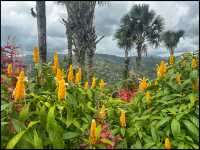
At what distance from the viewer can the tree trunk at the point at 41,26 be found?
38.8ft

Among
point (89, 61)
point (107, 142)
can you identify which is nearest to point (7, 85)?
point (107, 142)

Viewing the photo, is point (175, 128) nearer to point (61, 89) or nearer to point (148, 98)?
point (148, 98)

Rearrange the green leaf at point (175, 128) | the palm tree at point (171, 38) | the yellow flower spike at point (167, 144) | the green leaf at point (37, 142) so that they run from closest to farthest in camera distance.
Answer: the green leaf at point (37, 142), the yellow flower spike at point (167, 144), the green leaf at point (175, 128), the palm tree at point (171, 38)

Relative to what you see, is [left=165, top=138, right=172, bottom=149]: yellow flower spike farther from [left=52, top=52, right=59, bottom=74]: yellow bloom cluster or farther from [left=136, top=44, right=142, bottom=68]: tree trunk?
[left=136, top=44, right=142, bottom=68]: tree trunk

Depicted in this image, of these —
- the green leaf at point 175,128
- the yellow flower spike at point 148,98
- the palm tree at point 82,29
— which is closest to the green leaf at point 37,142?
the green leaf at point 175,128

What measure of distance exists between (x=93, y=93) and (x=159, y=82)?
2.89ft

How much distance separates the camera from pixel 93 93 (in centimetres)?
508

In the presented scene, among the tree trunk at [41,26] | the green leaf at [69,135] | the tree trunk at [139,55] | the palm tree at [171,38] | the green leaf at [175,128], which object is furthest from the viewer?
the palm tree at [171,38]

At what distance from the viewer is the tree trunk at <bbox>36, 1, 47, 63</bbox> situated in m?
11.8

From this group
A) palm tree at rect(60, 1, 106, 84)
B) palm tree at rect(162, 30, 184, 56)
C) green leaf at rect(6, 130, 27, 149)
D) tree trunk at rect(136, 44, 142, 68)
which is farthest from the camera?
palm tree at rect(162, 30, 184, 56)

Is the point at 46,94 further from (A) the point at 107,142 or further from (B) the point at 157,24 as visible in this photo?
(B) the point at 157,24

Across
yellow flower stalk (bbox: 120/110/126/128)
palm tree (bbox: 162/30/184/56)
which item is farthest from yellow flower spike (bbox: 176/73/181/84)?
palm tree (bbox: 162/30/184/56)

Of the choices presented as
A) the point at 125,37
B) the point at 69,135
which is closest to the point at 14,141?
the point at 69,135

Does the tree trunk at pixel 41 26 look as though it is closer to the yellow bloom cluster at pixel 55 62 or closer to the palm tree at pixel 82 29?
the palm tree at pixel 82 29
